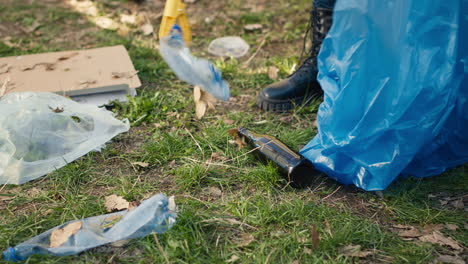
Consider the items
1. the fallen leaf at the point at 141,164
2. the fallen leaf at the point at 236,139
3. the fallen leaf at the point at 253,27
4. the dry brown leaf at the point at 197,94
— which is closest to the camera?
the fallen leaf at the point at 141,164

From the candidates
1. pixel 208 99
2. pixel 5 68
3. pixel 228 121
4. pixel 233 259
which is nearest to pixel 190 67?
pixel 208 99

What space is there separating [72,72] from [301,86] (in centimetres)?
115

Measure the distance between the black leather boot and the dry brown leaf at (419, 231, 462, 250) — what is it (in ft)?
2.99

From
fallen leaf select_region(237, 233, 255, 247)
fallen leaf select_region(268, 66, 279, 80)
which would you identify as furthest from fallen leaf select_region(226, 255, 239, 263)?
fallen leaf select_region(268, 66, 279, 80)

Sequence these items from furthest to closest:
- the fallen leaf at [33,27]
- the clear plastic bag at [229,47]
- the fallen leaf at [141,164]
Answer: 1. the fallen leaf at [33,27]
2. the clear plastic bag at [229,47]
3. the fallen leaf at [141,164]

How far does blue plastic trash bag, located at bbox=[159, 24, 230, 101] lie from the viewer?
228cm

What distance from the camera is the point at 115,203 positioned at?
4.95 feet

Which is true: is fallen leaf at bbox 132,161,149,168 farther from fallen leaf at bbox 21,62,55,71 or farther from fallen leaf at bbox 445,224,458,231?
fallen leaf at bbox 445,224,458,231

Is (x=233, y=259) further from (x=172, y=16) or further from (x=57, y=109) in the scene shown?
(x=172, y=16)

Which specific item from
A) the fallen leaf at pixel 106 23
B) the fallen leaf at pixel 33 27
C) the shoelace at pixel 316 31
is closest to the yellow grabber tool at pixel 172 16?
the shoelace at pixel 316 31

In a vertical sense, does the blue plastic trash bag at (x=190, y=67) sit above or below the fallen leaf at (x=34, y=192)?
above

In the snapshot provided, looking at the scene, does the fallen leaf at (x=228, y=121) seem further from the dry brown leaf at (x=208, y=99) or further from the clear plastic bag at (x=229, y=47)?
the clear plastic bag at (x=229, y=47)

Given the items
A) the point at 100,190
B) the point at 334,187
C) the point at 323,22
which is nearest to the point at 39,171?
the point at 100,190

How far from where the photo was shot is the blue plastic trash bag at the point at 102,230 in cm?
127
